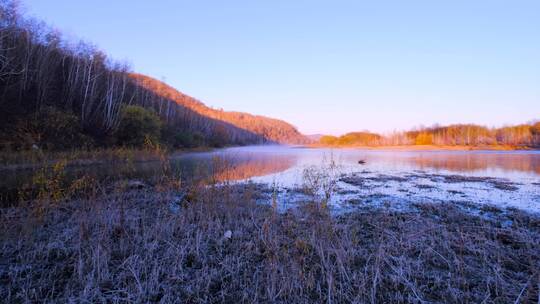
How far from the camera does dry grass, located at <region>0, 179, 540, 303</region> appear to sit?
8.25 feet

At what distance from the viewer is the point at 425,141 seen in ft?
304

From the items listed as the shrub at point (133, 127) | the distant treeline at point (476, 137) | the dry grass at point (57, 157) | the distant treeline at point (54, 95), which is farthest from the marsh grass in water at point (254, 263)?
the distant treeline at point (476, 137)

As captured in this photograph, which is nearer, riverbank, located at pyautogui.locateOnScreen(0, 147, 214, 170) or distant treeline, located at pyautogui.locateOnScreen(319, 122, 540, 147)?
riverbank, located at pyautogui.locateOnScreen(0, 147, 214, 170)

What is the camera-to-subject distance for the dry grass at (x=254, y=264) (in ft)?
8.25

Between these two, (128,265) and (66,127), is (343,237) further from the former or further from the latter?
(66,127)

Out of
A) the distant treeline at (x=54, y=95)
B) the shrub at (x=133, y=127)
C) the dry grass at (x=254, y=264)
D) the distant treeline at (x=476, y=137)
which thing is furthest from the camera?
the distant treeline at (x=476, y=137)

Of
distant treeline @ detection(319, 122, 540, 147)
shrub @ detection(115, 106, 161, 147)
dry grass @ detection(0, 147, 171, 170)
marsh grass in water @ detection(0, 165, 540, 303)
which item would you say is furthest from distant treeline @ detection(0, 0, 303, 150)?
distant treeline @ detection(319, 122, 540, 147)

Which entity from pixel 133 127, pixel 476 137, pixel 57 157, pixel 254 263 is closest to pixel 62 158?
pixel 57 157

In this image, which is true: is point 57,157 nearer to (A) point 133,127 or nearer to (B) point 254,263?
(A) point 133,127

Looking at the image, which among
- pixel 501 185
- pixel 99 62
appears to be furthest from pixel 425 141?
pixel 99 62

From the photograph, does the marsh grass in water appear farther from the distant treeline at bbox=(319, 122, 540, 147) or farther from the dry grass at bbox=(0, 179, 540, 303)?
the distant treeline at bbox=(319, 122, 540, 147)

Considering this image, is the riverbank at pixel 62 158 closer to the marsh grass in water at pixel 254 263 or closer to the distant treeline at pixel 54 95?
the distant treeline at pixel 54 95

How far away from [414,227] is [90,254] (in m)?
5.68

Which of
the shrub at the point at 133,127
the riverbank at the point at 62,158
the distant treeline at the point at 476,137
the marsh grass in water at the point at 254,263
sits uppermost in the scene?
the distant treeline at the point at 476,137
